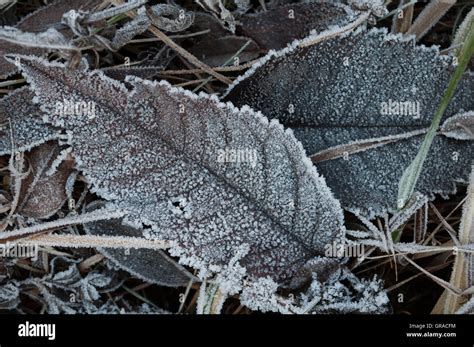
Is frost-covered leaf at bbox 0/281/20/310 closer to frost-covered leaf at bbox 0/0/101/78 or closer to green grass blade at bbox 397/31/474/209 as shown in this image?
frost-covered leaf at bbox 0/0/101/78

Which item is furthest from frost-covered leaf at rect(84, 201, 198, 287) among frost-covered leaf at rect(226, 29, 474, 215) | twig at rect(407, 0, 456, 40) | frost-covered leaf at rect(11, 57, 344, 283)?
twig at rect(407, 0, 456, 40)

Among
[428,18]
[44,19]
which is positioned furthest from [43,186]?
[428,18]

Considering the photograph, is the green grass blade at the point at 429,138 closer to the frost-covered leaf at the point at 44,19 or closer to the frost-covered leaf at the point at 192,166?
the frost-covered leaf at the point at 192,166

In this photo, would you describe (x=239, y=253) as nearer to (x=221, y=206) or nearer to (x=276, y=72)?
(x=221, y=206)

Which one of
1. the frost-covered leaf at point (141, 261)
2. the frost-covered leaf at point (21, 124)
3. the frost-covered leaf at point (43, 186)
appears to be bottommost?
the frost-covered leaf at point (141, 261)

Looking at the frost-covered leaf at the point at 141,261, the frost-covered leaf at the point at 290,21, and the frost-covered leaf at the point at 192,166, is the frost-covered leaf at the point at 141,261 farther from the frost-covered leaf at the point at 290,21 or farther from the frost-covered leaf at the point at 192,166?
the frost-covered leaf at the point at 290,21

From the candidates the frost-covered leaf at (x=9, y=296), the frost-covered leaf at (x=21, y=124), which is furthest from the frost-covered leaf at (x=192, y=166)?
the frost-covered leaf at (x=9, y=296)

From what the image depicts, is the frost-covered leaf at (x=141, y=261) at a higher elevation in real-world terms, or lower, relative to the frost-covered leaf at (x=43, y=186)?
lower
